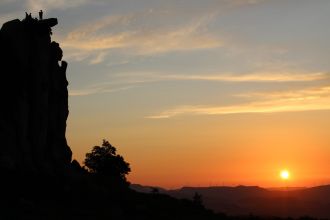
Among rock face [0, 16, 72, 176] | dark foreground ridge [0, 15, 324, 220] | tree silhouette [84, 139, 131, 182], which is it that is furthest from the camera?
tree silhouette [84, 139, 131, 182]

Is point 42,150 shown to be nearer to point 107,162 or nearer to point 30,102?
point 30,102

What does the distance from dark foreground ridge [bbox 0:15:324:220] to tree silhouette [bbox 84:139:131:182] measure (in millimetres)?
37472

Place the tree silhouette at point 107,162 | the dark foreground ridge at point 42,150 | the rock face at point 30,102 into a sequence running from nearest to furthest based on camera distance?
the dark foreground ridge at point 42,150 → the rock face at point 30,102 → the tree silhouette at point 107,162

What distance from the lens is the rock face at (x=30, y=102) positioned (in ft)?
217

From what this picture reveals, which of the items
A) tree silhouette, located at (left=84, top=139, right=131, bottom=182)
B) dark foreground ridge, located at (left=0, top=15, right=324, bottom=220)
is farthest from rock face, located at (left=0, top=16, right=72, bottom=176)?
tree silhouette, located at (left=84, top=139, right=131, bottom=182)

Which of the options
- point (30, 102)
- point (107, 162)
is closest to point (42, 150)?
point (30, 102)

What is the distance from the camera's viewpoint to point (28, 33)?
238 feet

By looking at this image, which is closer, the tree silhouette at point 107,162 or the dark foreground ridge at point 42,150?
the dark foreground ridge at point 42,150

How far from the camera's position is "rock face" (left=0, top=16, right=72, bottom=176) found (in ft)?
217

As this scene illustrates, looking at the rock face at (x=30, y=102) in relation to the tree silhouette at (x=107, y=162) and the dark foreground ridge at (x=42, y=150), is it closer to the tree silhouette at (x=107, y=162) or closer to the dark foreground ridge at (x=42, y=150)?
the dark foreground ridge at (x=42, y=150)

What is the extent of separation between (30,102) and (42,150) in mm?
6430

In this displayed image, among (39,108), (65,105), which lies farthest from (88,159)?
(39,108)

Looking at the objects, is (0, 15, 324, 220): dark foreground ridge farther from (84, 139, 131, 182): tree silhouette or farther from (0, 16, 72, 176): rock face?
(84, 139, 131, 182): tree silhouette

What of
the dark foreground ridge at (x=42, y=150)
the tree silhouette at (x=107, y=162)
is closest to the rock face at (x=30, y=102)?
the dark foreground ridge at (x=42, y=150)
